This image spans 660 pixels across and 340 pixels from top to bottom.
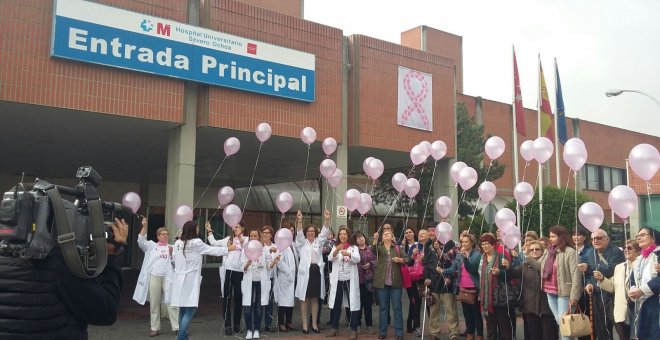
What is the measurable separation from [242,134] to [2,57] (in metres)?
5.43

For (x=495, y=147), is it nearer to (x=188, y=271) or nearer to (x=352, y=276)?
(x=352, y=276)

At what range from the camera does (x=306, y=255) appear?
9930 mm

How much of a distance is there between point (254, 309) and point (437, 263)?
3.25 m

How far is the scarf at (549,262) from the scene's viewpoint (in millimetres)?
7469

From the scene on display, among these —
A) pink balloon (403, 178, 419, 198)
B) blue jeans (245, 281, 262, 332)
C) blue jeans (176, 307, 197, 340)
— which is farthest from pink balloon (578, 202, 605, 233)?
blue jeans (176, 307, 197, 340)

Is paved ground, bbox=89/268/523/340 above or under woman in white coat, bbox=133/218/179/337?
under

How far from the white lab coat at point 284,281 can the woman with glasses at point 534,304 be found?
153 inches

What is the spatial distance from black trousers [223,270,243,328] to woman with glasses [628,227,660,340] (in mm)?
6008

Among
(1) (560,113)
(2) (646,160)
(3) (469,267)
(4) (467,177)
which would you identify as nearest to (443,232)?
(3) (469,267)

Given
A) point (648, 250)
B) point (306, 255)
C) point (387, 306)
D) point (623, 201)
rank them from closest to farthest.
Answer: point (648, 250)
point (623, 201)
point (387, 306)
point (306, 255)

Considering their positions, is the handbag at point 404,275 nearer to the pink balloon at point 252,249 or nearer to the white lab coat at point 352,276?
the white lab coat at point 352,276

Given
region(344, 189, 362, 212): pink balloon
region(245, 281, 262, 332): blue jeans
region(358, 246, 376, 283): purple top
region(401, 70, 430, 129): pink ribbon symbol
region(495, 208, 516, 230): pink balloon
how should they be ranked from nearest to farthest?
region(495, 208, 516, 230): pink balloon
region(245, 281, 262, 332): blue jeans
region(358, 246, 376, 283): purple top
region(344, 189, 362, 212): pink balloon
region(401, 70, 430, 129): pink ribbon symbol

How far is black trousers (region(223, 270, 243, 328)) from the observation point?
931 centimetres

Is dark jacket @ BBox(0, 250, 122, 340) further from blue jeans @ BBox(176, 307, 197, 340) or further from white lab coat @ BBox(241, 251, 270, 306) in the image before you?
white lab coat @ BBox(241, 251, 270, 306)
